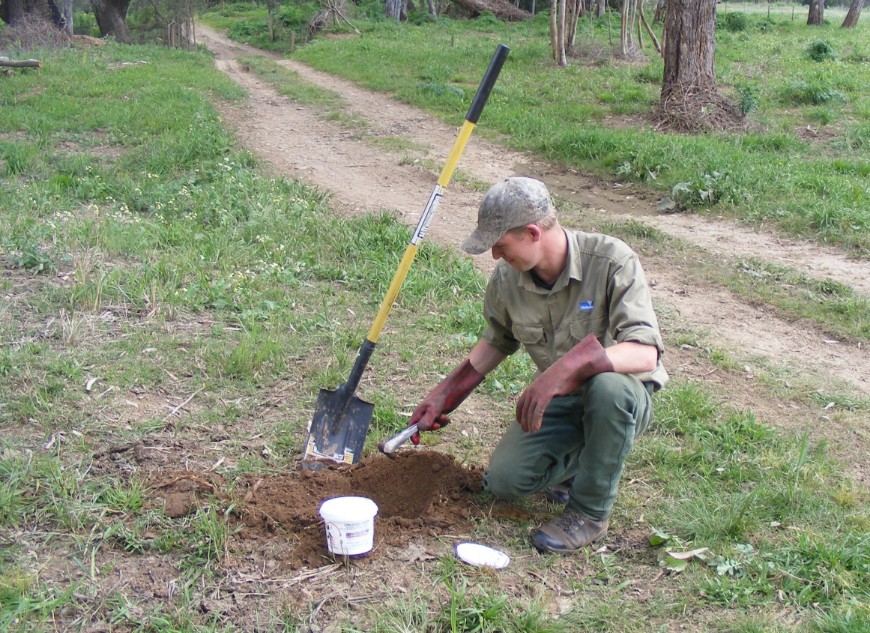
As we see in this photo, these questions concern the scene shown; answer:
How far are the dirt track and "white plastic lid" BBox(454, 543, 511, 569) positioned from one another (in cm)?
174

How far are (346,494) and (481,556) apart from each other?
2.17 feet

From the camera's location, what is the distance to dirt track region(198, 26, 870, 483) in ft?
14.8

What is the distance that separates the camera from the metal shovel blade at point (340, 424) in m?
3.65

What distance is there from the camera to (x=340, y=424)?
12.2ft

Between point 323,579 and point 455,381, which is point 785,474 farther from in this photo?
point 323,579

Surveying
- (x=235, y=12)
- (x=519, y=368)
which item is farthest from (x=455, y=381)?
(x=235, y=12)

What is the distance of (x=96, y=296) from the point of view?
16.0ft

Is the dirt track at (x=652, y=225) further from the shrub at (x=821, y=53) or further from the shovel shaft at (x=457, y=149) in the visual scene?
the shrub at (x=821, y=53)

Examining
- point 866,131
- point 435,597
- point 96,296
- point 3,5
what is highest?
point 3,5

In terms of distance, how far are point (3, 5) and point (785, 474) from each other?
28.7 metres

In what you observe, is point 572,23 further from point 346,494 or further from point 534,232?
point 346,494

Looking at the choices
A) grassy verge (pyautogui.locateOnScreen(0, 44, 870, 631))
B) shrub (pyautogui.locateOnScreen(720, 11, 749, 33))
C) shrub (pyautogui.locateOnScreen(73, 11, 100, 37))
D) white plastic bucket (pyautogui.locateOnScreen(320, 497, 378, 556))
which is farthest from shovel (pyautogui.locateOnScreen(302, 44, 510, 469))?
shrub (pyautogui.locateOnScreen(73, 11, 100, 37))

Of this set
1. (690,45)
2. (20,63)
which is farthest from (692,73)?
(20,63)

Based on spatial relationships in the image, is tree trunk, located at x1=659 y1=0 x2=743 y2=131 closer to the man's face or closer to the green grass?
the green grass
